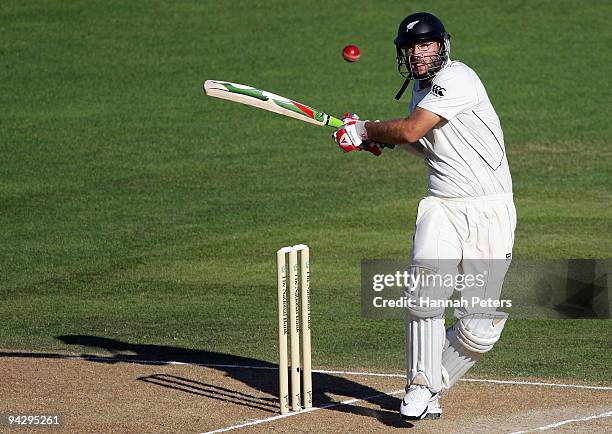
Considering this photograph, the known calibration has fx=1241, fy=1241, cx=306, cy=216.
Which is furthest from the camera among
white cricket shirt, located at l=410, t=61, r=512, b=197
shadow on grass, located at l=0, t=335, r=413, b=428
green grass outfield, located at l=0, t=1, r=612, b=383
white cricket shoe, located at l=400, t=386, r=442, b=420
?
green grass outfield, located at l=0, t=1, r=612, b=383

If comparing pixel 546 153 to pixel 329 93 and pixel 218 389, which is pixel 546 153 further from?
pixel 218 389

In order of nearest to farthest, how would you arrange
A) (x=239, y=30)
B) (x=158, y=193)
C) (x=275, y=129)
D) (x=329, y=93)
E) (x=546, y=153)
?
1. (x=158, y=193)
2. (x=546, y=153)
3. (x=275, y=129)
4. (x=329, y=93)
5. (x=239, y=30)

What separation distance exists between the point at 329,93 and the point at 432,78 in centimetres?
1309

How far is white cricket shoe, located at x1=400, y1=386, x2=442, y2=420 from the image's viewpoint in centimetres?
741

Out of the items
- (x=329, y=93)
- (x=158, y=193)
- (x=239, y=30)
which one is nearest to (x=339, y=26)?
(x=239, y=30)

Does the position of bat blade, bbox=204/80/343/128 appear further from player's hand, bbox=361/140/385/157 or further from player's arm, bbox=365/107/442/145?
player's arm, bbox=365/107/442/145

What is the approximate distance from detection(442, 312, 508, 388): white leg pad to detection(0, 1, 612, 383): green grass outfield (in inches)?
52.5

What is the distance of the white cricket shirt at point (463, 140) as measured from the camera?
7559 millimetres

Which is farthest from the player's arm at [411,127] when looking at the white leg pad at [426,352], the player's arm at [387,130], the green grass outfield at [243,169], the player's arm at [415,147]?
the green grass outfield at [243,169]

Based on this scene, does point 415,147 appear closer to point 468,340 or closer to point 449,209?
point 449,209

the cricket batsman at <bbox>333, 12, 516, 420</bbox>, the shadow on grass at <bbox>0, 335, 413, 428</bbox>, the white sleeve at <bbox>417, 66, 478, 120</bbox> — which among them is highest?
the white sleeve at <bbox>417, 66, 478, 120</bbox>

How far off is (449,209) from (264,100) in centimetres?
160

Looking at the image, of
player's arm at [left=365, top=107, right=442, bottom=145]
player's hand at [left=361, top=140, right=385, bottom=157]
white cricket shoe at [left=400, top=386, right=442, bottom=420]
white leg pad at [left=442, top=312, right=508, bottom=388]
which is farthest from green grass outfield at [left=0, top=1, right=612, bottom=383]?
player's arm at [left=365, top=107, right=442, bottom=145]

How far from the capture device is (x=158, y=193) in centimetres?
1589
